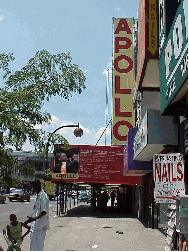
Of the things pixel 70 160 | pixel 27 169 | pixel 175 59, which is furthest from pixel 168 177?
pixel 70 160

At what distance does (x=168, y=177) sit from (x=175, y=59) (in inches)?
108

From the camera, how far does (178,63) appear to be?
822 centimetres

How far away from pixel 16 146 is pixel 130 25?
19.7 meters

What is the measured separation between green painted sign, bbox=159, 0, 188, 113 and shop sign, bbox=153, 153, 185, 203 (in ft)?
4.43

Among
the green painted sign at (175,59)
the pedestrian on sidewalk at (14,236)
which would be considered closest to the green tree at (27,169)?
the pedestrian on sidewalk at (14,236)

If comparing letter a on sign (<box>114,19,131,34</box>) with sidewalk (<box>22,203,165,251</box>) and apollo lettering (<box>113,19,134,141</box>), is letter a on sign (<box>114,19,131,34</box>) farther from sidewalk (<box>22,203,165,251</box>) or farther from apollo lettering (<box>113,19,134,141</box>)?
sidewalk (<box>22,203,165,251</box>)

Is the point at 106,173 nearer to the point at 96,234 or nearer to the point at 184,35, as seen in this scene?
the point at 96,234

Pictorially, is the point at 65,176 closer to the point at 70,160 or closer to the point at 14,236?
the point at 70,160

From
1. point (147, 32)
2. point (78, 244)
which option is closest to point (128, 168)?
point (78, 244)

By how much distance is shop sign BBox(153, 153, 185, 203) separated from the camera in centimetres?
910

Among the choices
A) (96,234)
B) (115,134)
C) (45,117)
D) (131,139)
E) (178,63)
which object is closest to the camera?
(45,117)

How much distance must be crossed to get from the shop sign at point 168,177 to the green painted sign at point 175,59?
1.35 meters

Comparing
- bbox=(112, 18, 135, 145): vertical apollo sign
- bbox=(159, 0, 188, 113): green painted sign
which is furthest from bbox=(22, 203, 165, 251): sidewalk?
bbox=(112, 18, 135, 145): vertical apollo sign

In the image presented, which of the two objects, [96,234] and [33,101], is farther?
[96,234]
